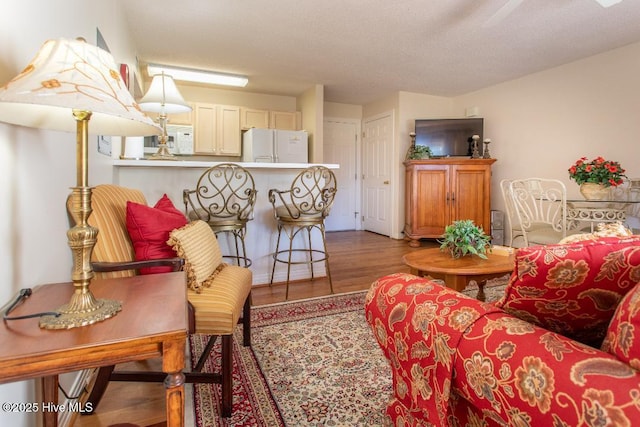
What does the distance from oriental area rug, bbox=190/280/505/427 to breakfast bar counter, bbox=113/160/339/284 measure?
0.75 metres

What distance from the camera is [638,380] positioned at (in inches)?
20.4

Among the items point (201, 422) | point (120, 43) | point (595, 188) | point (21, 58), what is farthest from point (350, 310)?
point (120, 43)

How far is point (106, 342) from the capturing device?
70cm

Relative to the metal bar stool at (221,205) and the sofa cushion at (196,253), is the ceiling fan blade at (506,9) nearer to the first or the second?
the metal bar stool at (221,205)

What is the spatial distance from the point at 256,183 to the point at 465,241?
1777mm

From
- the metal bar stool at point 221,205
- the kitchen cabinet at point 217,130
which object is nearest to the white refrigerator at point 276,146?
the kitchen cabinet at point 217,130

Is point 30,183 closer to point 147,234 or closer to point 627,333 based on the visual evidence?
point 147,234

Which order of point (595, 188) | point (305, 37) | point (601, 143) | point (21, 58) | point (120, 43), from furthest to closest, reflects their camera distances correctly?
point (601, 143) → point (305, 37) → point (595, 188) → point (120, 43) → point (21, 58)

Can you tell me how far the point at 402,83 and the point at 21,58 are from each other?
4.76m

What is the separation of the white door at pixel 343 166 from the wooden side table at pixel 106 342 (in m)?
5.47

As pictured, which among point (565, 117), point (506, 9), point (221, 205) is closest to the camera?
point (506, 9)

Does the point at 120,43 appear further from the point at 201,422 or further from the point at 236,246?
the point at 201,422

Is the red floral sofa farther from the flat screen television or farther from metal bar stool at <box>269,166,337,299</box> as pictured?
the flat screen television

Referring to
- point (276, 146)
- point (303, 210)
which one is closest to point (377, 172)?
point (276, 146)
